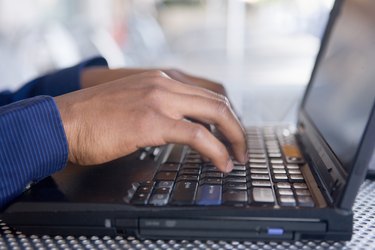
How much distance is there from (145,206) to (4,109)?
0.17 meters

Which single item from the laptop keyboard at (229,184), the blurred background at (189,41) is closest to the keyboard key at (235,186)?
the laptop keyboard at (229,184)

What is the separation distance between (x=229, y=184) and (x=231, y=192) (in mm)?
27

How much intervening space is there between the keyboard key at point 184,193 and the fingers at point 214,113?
0.23ft

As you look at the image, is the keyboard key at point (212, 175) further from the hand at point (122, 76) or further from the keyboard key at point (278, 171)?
the hand at point (122, 76)

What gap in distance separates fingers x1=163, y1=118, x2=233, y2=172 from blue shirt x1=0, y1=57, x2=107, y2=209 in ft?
0.34

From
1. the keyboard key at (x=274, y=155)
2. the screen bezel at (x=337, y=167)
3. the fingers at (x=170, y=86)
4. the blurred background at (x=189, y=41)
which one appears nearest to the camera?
the screen bezel at (x=337, y=167)

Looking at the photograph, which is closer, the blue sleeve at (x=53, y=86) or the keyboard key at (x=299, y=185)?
the keyboard key at (x=299, y=185)

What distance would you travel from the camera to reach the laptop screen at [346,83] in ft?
1.53

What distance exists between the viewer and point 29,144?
1.51 ft

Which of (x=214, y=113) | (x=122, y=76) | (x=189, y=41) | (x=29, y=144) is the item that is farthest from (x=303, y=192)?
(x=189, y=41)

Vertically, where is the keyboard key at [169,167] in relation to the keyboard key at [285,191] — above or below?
below

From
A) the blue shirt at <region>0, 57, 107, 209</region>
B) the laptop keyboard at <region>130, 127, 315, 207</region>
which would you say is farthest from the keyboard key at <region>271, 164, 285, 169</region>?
the blue shirt at <region>0, 57, 107, 209</region>

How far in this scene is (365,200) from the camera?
531 millimetres

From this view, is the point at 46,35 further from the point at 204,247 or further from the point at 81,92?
the point at 204,247
